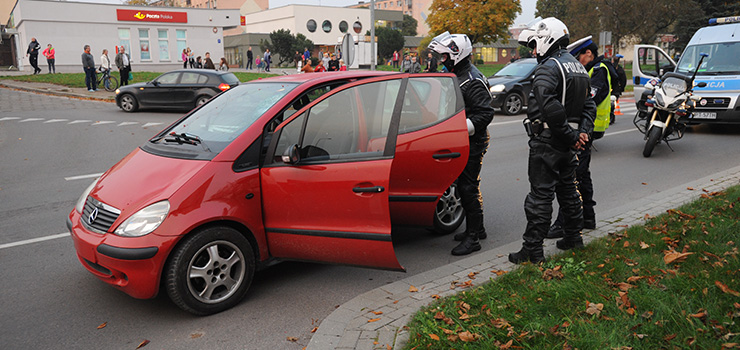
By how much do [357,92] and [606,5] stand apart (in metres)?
44.8

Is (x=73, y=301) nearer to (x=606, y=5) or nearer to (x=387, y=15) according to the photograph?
(x=606, y=5)

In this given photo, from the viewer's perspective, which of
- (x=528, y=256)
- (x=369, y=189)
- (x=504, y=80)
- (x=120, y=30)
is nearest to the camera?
(x=369, y=189)

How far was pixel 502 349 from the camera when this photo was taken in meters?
3.06

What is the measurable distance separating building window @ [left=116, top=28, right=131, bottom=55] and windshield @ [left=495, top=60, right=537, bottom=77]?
99.9 ft

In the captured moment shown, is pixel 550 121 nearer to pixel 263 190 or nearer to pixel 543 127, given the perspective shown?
pixel 543 127

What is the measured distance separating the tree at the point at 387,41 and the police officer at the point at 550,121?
2597 inches

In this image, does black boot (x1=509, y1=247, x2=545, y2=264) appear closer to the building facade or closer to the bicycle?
the bicycle

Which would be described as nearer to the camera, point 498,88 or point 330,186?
point 330,186

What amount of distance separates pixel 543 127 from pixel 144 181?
3.03 meters

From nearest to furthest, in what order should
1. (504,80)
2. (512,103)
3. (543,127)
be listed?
(543,127)
(512,103)
(504,80)

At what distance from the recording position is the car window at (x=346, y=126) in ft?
13.4

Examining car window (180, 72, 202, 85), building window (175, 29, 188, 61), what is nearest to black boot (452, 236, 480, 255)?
car window (180, 72, 202, 85)

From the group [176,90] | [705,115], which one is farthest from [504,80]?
[176,90]

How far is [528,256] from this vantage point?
14.9ft
